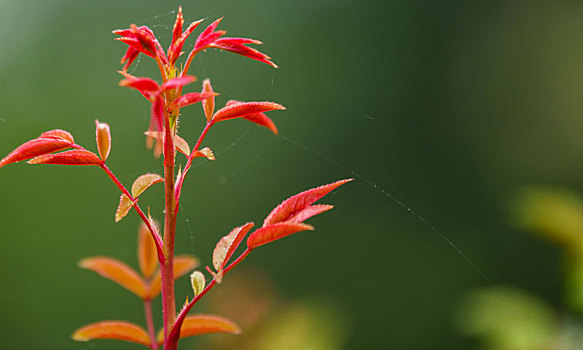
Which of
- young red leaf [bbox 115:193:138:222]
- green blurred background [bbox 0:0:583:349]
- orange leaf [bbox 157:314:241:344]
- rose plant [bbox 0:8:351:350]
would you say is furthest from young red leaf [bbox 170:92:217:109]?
green blurred background [bbox 0:0:583:349]

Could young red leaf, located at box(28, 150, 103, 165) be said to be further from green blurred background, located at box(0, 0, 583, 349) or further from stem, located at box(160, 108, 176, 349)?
green blurred background, located at box(0, 0, 583, 349)

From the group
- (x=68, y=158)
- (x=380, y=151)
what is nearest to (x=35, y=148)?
(x=68, y=158)

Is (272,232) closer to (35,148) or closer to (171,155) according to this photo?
(171,155)

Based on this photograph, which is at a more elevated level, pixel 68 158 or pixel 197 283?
pixel 68 158

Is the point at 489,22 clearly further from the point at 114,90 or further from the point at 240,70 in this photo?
the point at 114,90

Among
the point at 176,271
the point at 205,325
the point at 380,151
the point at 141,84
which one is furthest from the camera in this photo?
the point at 380,151

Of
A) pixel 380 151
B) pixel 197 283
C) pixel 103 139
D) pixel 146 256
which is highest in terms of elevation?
pixel 103 139

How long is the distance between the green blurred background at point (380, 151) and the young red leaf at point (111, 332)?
6.68 ft

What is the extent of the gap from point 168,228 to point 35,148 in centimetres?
13

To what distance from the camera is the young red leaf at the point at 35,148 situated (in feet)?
1.23

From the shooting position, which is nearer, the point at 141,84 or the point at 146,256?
the point at 141,84

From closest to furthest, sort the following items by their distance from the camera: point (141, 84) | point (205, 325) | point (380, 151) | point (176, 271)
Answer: point (141, 84) < point (205, 325) < point (176, 271) < point (380, 151)

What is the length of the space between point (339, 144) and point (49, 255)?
66.8 inches

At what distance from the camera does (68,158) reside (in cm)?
40
